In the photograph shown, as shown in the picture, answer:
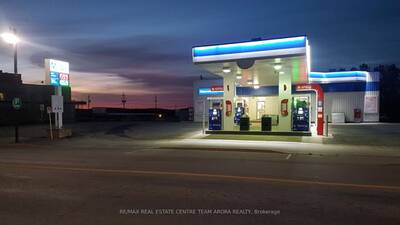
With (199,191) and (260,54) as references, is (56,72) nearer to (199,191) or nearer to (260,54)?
(260,54)

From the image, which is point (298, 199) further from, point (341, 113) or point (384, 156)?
point (341, 113)

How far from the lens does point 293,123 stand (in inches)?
928

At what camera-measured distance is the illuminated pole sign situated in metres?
23.2

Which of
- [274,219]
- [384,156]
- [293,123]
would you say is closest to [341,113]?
[293,123]

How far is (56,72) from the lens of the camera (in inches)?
939

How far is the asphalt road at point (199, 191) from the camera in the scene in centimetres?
605

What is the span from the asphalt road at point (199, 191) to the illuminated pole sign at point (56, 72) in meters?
11.5

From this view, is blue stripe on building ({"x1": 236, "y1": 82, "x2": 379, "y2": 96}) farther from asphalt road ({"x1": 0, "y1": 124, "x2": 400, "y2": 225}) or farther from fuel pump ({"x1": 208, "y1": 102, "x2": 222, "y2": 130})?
asphalt road ({"x1": 0, "y1": 124, "x2": 400, "y2": 225})

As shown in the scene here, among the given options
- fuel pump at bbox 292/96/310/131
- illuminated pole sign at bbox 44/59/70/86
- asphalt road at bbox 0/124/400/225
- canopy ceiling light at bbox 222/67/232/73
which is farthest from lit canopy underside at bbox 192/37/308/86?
illuminated pole sign at bbox 44/59/70/86

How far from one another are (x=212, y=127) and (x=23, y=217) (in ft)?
65.1

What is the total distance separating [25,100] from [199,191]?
41.3m

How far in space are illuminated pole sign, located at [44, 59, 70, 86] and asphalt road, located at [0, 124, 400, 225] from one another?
1148 centimetres

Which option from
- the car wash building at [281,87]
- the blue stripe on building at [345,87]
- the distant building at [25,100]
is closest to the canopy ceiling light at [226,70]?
the car wash building at [281,87]

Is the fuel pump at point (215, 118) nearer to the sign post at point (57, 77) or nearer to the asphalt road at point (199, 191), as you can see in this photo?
the sign post at point (57, 77)
